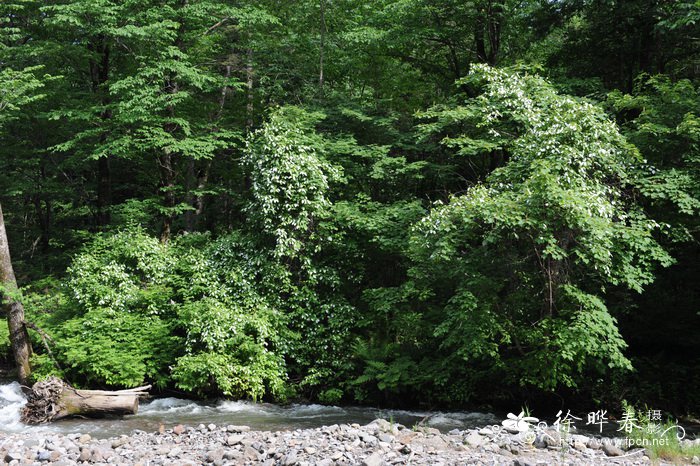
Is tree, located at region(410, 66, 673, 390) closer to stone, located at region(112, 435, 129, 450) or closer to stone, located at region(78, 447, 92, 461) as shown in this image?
stone, located at region(112, 435, 129, 450)

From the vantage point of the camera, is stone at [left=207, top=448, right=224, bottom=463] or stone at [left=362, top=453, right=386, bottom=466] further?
stone at [left=207, top=448, right=224, bottom=463]

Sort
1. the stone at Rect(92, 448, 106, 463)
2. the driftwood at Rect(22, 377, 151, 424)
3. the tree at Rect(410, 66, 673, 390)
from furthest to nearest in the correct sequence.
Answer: the driftwood at Rect(22, 377, 151, 424) → the tree at Rect(410, 66, 673, 390) → the stone at Rect(92, 448, 106, 463)

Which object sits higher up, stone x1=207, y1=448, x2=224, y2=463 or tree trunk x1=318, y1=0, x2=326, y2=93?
tree trunk x1=318, y1=0, x2=326, y2=93

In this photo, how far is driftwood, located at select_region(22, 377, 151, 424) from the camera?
30.6 ft

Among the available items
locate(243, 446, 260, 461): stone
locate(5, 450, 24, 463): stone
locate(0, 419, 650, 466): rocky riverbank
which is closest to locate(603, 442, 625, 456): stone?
locate(0, 419, 650, 466): rocky riverbank

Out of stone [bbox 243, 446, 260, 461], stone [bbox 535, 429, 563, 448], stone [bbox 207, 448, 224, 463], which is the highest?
stone [bbox 535, 429, 563, 448]

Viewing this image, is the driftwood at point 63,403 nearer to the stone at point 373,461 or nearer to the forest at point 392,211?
the forest at point 392,211

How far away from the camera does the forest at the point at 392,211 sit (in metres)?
8.95

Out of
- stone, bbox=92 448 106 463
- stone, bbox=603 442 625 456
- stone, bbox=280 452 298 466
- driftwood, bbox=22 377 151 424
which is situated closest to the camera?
stone, bbox=280 452 298 466

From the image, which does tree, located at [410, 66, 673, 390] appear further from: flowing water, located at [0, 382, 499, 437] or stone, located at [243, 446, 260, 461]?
stone, located at [243, 446, 260, 461]

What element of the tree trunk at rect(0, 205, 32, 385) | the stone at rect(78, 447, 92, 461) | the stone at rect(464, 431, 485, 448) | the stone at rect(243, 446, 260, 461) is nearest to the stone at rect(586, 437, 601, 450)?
the stone at rect(464, 431, 485, 448)

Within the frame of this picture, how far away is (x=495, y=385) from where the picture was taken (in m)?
10.3

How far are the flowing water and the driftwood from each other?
0.16m

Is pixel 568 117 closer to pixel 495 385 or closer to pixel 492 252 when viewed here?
pixel 492 252
